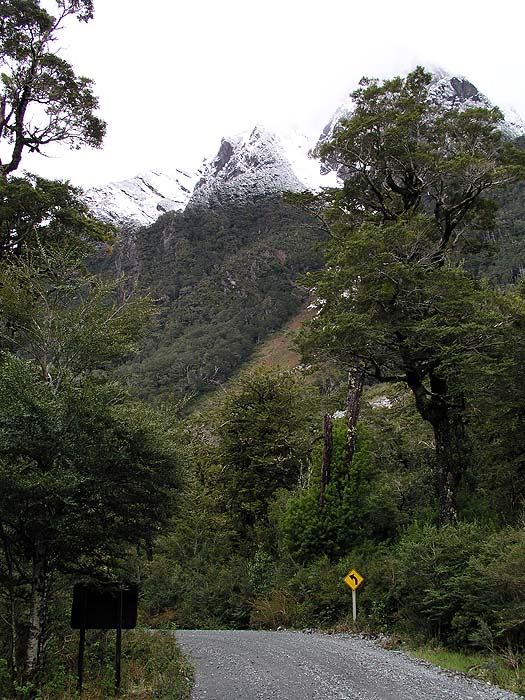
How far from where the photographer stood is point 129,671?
9.66m

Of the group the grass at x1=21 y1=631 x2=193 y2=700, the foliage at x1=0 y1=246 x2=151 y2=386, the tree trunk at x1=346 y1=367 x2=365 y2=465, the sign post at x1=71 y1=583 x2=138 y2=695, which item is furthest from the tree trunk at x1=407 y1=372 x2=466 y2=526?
the sign post at x1=71 y1=583 x2=138 y2=695

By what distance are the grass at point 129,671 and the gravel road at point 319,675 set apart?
1.21ft

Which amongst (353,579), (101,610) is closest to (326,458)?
(353,579)

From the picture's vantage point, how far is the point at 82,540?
8867 mm

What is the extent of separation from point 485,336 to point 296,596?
974cm

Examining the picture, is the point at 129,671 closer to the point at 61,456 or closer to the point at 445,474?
the point at 61,456

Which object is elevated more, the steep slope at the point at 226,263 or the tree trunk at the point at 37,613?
the steep slope at the point at 226,263

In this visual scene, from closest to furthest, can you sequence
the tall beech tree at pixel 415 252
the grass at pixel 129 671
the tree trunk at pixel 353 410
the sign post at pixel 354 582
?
the grass at pixel 129 671, the tall beech tree at pixel 415 252, the sign post at pixel 354 582, the tree trunk at pixel 353 410

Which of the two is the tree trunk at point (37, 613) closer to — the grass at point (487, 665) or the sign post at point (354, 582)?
the grass at point (487, 665)

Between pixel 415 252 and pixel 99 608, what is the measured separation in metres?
12.4

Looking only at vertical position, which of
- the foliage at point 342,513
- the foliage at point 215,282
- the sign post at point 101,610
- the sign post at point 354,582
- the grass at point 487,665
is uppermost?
the foliage at point 215,282

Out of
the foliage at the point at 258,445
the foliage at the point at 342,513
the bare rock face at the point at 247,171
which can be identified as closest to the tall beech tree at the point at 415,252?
the foliage at the point at 342,513

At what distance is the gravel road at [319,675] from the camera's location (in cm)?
852

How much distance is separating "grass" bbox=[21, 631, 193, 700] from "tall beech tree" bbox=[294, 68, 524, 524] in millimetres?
8295
